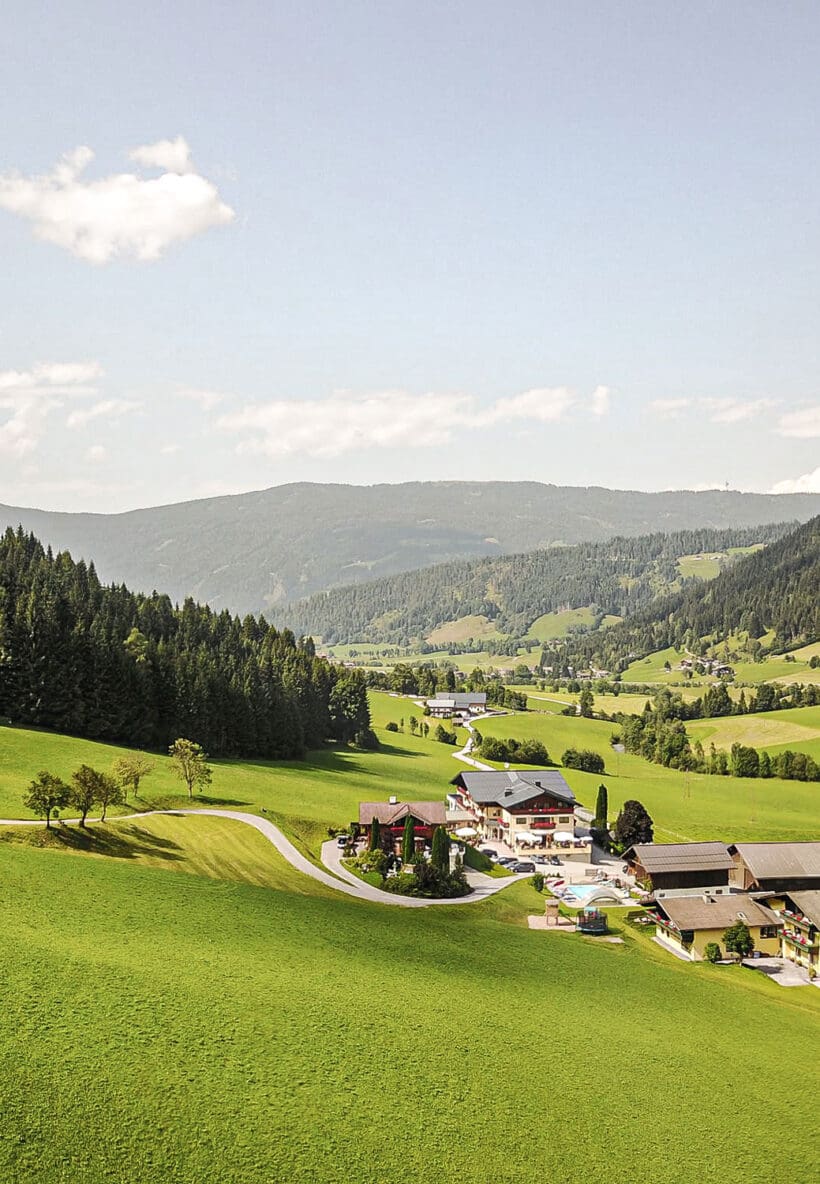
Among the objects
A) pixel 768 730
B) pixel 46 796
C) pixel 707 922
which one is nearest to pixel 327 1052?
pixel 46 796

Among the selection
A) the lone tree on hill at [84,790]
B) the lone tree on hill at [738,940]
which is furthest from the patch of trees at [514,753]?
the lone tree on hill at [84,790]

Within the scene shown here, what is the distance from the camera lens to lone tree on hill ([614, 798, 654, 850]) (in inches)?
3504

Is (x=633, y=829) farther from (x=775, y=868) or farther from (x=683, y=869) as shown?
(x=775, y=868)

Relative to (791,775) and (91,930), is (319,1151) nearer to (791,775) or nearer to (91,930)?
(91,930)

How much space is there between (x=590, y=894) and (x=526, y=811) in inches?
815

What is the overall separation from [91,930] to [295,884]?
20.4 m

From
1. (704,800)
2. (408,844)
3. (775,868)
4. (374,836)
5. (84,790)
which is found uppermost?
(84,790)

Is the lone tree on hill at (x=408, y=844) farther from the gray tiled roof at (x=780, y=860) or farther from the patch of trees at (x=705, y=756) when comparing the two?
A: the patch of trees at (x=705, y=756)

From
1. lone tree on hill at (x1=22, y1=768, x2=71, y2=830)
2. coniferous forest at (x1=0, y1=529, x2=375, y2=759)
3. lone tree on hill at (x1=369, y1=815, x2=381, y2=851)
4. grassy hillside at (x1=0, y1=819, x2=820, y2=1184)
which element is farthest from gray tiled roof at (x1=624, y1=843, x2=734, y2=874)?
coniferous forest at (x1=0, y1=529, x2=375, y2=759)

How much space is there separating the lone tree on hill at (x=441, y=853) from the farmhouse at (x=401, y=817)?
7922mm

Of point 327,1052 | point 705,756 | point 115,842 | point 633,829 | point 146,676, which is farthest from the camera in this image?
point 705,756

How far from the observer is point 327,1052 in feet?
98.7

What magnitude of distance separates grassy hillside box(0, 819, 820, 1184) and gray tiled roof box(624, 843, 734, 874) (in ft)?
89.9

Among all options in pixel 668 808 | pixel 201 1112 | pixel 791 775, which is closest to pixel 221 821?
pixel 201 1112
